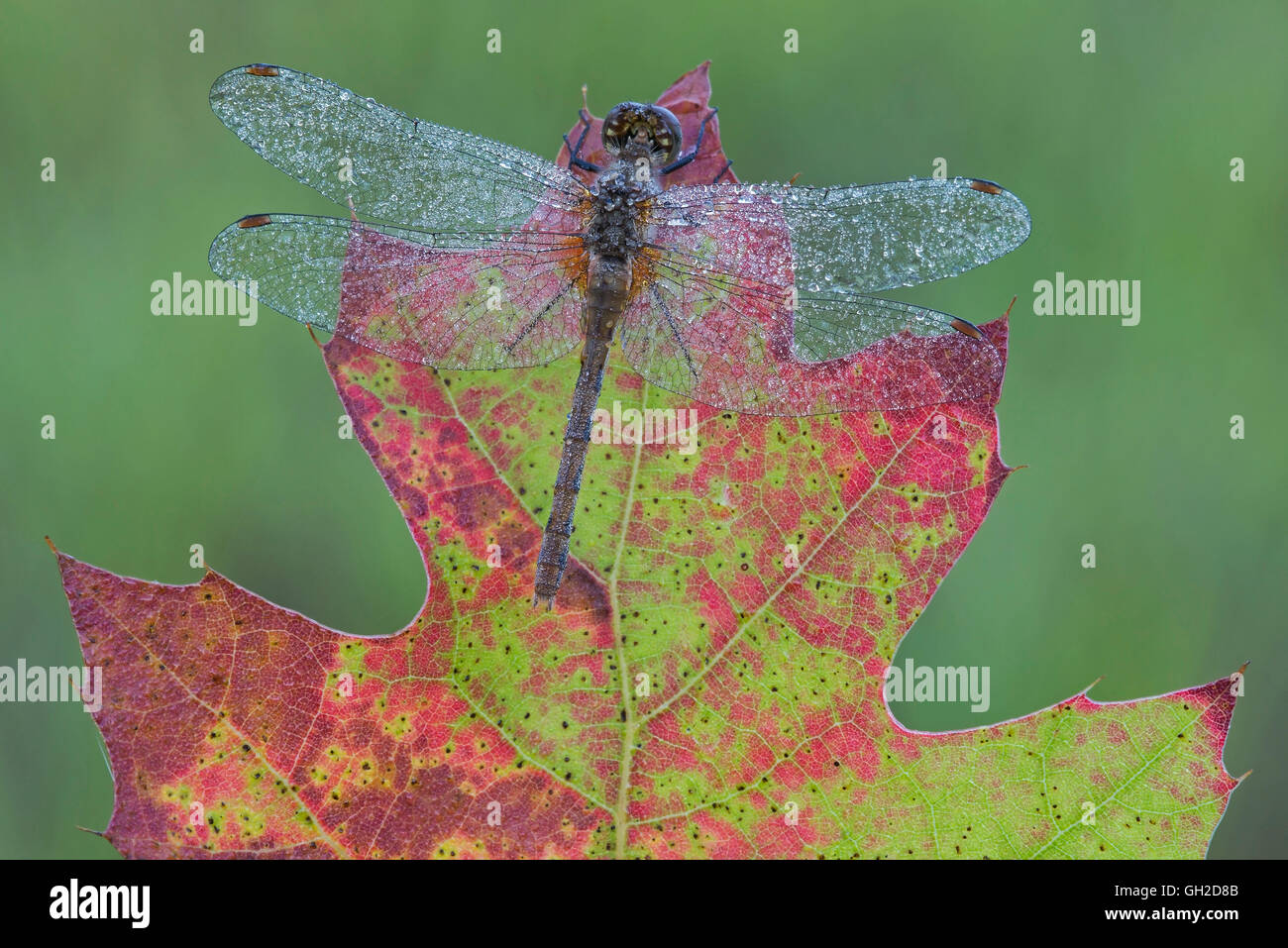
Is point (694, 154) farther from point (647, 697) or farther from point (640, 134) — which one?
point (647, 697)

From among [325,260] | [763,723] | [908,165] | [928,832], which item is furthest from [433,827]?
[908,165]

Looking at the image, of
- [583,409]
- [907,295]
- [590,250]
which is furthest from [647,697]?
[907,295]

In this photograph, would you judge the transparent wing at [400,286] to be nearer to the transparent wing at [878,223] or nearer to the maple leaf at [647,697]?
the maple leaf at [647,697]

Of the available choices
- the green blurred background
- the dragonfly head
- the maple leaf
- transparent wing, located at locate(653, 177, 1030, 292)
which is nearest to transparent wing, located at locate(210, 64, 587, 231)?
the dragonfly head

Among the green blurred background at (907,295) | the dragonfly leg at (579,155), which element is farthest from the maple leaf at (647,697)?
the green blurred background at (907,295)

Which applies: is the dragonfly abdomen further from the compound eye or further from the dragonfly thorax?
the compound eye
